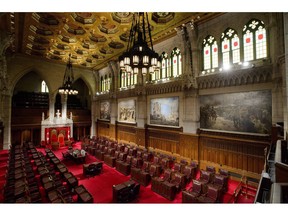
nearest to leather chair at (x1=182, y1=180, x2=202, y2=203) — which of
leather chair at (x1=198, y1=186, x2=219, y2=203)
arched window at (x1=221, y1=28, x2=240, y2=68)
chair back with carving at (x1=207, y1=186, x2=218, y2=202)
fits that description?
leather chair at (x1=198, y1=186, x2=219, y2=203)

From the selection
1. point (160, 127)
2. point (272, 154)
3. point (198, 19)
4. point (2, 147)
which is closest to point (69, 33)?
point (198, 19)

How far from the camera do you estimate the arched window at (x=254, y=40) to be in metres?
7.80

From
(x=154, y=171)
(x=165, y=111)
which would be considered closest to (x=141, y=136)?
(x=165, y=111)

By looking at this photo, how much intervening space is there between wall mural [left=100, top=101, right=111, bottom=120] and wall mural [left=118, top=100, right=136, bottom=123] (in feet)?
7.45

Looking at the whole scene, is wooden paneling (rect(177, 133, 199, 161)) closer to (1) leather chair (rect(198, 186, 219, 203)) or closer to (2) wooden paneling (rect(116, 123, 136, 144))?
(1) leather chair (rect(198, 186, 219, 203))

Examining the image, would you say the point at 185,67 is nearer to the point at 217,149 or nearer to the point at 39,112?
the point at 217,149

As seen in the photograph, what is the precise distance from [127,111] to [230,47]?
9.90 meters

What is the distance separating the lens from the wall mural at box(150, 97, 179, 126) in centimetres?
1116

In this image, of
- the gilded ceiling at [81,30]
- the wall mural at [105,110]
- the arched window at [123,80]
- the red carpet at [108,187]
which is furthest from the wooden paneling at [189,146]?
the wall mural at [105,110]

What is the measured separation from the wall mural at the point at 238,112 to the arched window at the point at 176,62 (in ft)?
9.68

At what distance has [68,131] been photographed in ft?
58.9

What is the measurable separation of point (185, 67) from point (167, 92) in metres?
2.29

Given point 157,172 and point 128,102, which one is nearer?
point 157,172

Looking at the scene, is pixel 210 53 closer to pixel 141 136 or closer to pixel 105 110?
pixel 141 136
